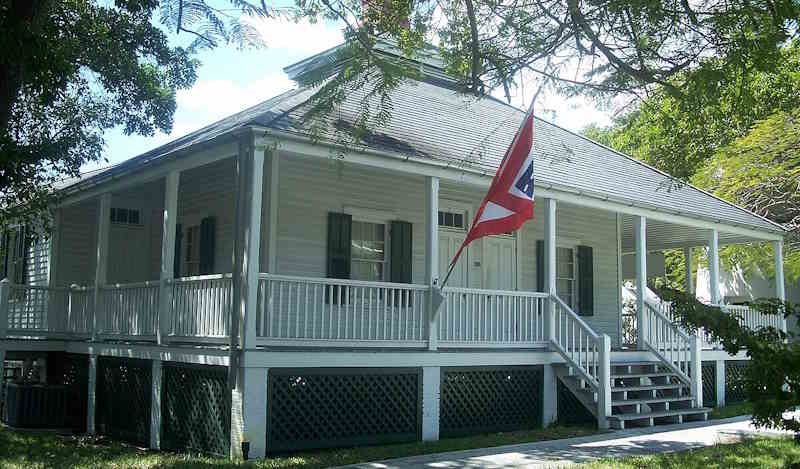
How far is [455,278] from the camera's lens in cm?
1669

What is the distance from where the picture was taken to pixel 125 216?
18.8 m

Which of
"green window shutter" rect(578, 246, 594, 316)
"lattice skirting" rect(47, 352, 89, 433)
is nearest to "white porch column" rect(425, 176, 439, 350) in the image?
"green window shutter" rect(578, 246, 594, 316)

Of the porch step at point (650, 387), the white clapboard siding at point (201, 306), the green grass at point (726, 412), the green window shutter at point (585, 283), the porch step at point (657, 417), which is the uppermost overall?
the green window shutter at point (585, 283)

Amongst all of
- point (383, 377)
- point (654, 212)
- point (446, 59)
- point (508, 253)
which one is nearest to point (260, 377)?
point (383, 377)

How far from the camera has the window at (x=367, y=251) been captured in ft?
49.5

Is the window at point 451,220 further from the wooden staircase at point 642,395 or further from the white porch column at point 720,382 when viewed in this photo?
the white porch column at point 720,382

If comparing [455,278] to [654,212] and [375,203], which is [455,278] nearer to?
[375,203]

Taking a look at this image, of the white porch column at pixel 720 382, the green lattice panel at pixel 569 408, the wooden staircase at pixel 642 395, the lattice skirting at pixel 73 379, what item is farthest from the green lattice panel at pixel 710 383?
the lattice skirting at pixel 73 379

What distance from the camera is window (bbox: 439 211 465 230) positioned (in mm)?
16688

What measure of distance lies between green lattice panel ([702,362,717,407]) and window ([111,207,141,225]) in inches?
499

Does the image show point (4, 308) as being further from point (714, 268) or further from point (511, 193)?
point (714, 268)

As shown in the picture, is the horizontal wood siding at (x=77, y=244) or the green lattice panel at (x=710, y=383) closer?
the green lattice panel at (x=710, y=383)

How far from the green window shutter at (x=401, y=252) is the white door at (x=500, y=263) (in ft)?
7.98

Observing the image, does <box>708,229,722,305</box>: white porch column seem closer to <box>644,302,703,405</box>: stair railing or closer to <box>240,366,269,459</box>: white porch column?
Answer: <box>644,302,703,405</box>: stair railing
